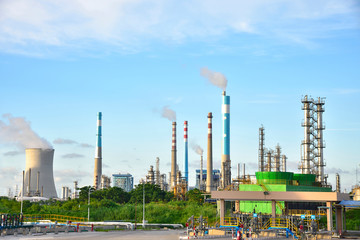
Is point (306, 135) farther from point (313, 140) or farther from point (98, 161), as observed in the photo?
point (98, 161)

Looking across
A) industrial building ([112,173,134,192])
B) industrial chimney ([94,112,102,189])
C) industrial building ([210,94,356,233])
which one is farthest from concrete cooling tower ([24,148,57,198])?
industrial building ([112,173,134,192])

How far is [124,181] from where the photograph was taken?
183 metres

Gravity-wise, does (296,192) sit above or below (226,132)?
below

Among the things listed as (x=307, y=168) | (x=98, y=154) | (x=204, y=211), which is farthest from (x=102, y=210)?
(x=98, y=154)

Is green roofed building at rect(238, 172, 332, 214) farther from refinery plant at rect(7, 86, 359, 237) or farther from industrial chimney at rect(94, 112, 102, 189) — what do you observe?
industrial chimney at rect(94, 112, 102, 189)

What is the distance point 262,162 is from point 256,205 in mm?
52975

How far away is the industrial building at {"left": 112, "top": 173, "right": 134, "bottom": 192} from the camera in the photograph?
182 meters

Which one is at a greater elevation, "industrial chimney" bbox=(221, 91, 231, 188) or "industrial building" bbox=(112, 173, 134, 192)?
"industrial chimney" bbox=(221, 91, 231, 188)

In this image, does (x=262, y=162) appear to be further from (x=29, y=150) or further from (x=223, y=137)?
(x=29, y=150)

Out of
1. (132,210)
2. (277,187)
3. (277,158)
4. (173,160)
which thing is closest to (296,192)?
(277,187)

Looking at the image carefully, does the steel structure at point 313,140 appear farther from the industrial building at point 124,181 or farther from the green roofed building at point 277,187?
the industrial building at point 124,181

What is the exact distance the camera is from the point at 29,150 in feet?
356

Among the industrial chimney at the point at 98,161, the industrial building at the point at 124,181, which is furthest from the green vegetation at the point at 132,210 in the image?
the industrial building at the point at 124,181

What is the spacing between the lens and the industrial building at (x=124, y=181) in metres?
182
